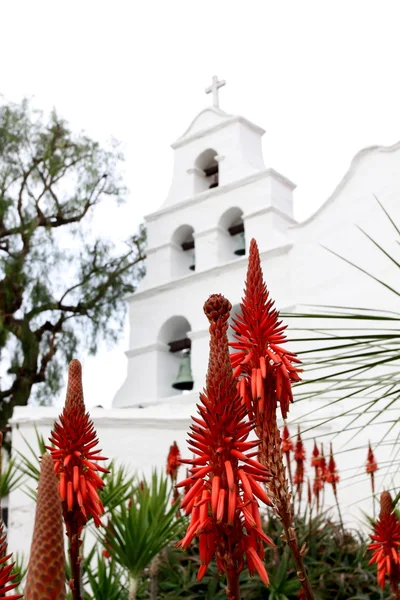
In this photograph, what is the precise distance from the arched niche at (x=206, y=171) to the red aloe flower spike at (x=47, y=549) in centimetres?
1469

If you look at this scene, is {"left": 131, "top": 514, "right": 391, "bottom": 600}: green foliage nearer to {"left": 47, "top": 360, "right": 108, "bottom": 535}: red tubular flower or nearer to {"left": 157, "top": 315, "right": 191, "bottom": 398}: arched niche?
{"left": 47, "top": 360, "right": 108, "bottom": 535}: red tubular flower

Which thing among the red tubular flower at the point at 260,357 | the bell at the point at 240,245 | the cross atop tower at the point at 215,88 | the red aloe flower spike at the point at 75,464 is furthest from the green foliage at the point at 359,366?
the cross atop tower at the point at 215,88

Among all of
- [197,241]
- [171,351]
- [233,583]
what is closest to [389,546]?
[233,583]

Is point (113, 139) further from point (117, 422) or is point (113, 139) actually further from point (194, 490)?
point (194, 490)

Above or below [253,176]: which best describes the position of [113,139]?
above

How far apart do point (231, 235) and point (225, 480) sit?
13.5m

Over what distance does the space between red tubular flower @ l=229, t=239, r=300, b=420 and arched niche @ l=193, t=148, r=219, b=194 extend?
13.6 meters

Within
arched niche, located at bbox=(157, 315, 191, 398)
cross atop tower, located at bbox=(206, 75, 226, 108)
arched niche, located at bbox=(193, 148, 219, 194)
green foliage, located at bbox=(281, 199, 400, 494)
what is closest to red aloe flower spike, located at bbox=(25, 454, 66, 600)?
Answer: green foliage, located at bbox=(281, 199, 400, 494)

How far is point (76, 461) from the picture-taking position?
6.52 ft

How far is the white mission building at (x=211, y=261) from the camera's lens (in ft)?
34.8

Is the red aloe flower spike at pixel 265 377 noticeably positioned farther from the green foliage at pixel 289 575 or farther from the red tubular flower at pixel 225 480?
the green foliage at pixel 289 575

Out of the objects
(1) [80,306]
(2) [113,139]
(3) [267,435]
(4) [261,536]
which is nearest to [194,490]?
(4) [261,536]

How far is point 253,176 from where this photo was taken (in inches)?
546

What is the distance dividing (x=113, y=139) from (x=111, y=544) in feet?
47.3
